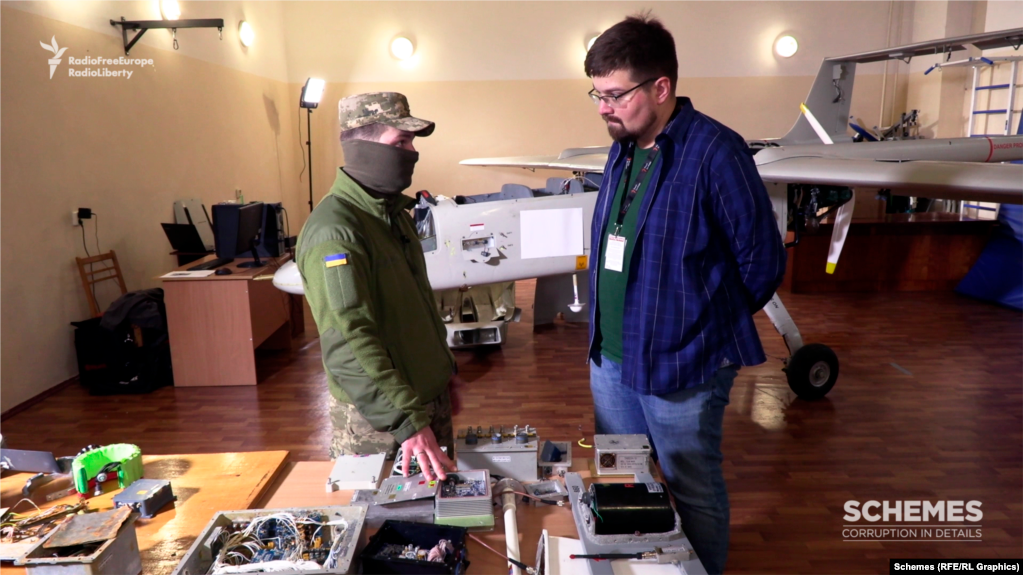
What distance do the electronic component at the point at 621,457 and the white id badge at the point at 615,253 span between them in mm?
501

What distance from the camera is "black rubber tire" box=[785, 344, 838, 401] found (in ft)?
12.9

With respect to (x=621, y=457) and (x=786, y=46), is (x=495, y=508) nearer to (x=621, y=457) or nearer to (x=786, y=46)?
(x=621, y=457)

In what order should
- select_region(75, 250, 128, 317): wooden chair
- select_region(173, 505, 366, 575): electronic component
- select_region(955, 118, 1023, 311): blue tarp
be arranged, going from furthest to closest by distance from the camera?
select_region(955, 118, 1023, 311): blue tarp
select_region(75, 250, 128, 317): wooden chair
select_region(173, 505, 366, 575): electronic component

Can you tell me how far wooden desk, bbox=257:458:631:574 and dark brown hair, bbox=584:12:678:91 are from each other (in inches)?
38.2

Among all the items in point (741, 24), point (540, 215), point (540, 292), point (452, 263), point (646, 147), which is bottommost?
point (540, 292)

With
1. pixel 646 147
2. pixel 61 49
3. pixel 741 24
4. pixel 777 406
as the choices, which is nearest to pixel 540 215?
pixel 777 406

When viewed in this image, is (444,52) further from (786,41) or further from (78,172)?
(78,172)

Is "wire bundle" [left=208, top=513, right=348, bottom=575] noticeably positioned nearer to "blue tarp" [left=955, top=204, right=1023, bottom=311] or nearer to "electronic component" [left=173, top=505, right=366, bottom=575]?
"electronic component" [left=173, top=505, right=366, bottom=575]

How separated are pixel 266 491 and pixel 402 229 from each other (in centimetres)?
76

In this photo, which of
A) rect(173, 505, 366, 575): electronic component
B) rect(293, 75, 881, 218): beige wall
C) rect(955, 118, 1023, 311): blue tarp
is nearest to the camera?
rect(173, 505, 366, 575): electronic component

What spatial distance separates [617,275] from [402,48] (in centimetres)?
814

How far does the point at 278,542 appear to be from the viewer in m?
1.12

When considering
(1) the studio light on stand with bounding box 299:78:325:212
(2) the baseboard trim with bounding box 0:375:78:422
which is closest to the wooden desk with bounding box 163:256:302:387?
(2) the baseboard trim with bounding box 0:375:78:422

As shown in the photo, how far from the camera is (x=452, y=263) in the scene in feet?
14.0
